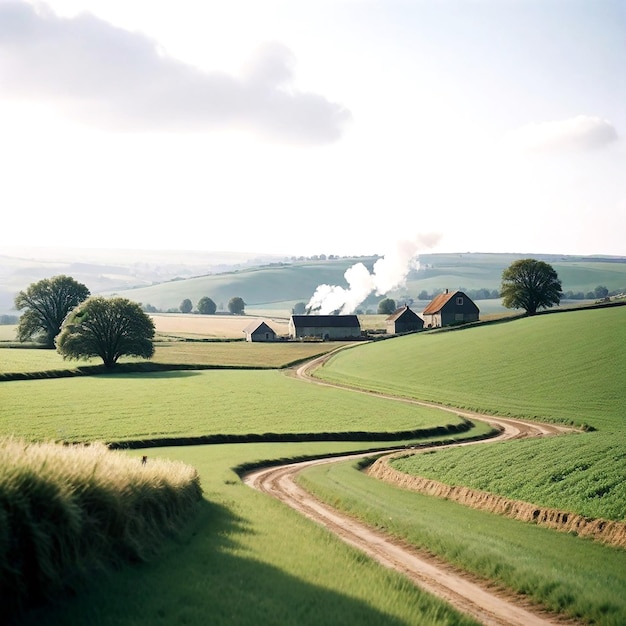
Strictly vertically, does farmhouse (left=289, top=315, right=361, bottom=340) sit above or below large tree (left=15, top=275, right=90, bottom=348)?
below

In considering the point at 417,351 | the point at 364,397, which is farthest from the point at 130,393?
the point at 417,351

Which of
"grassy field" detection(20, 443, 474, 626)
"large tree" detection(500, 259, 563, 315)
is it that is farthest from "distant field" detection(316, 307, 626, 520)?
"large tree" detection(500, 259, 563, 315)

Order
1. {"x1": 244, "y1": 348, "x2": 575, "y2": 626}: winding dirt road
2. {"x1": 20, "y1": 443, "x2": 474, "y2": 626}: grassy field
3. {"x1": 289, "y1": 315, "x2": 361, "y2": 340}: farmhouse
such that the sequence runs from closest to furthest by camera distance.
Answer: {"x1": 20, "y1": 443, "x2": 474, "y2": 626}: grassy field, {"x1": 244, "y1": 348, "x2": 575, "y2": 626}: winding dirt road, {"x1": 289, "y1": 315, "x2": 361, "y2": 340}: farmhouse

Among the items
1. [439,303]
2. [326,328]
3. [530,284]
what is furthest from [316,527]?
[326,328]

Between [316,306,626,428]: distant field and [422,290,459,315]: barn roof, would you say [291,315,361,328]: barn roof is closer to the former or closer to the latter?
[422,290,459,315]: barn roof

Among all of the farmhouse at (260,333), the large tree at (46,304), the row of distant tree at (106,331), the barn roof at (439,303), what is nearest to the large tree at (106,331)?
the row of distant tree at (106,331)

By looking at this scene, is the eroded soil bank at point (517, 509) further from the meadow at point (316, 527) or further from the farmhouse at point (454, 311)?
the farmhouse at point (454, 311)

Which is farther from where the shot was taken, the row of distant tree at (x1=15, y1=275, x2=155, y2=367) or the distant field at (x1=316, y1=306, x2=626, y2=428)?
the row of distant tree at (x1=15, y1=275, x2=155, y2=367)
